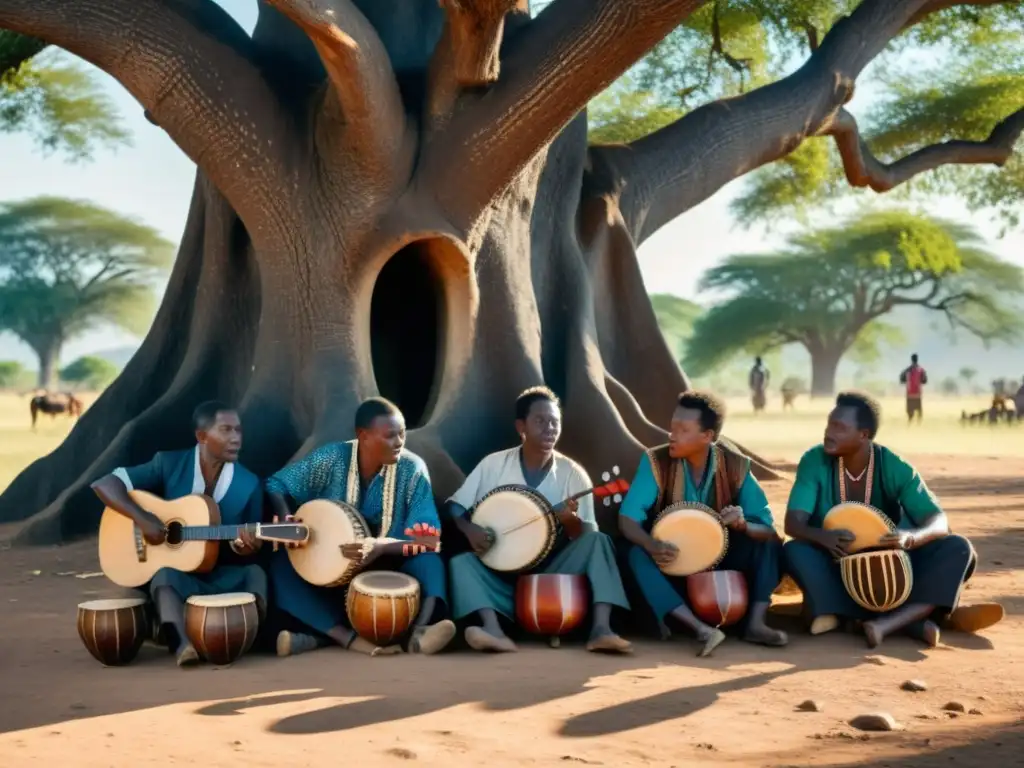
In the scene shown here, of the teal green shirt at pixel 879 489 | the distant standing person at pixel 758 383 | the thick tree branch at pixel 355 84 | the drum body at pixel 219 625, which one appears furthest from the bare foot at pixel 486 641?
the distant standing person at pixel 758 383

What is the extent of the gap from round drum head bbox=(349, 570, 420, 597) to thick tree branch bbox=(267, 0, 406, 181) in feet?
9.46

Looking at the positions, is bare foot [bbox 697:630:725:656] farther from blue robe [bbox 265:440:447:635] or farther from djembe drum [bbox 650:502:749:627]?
blue robe [bbox 265:440:447:635]

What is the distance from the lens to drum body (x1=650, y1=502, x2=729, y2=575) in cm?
638

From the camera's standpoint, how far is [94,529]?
9.99 meters

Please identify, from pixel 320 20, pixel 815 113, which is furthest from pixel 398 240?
pixel 815 113

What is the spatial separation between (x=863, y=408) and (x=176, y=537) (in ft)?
10.4

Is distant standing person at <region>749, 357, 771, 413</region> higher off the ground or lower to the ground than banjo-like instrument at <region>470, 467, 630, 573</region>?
higher

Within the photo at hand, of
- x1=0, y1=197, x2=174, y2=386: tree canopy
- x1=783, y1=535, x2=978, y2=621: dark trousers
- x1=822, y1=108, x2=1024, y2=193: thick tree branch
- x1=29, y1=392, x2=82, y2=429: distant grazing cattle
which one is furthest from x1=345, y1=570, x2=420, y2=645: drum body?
x1=0, y1=197, x2=174, y2=386: tree canopy

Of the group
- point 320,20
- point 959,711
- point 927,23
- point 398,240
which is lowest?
point 959,711

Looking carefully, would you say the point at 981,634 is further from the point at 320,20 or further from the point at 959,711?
the point at 320,20

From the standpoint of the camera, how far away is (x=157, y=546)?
6.17 metres

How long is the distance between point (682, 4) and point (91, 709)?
4896 millimetres

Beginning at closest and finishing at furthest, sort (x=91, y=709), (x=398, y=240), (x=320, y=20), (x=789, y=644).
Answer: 1. (x=91, y=709)
2. (x=789, y=644)
3. (x=320, y=20)
4. (x=398, y=240)

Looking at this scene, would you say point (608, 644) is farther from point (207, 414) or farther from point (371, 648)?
point (207, 414)
